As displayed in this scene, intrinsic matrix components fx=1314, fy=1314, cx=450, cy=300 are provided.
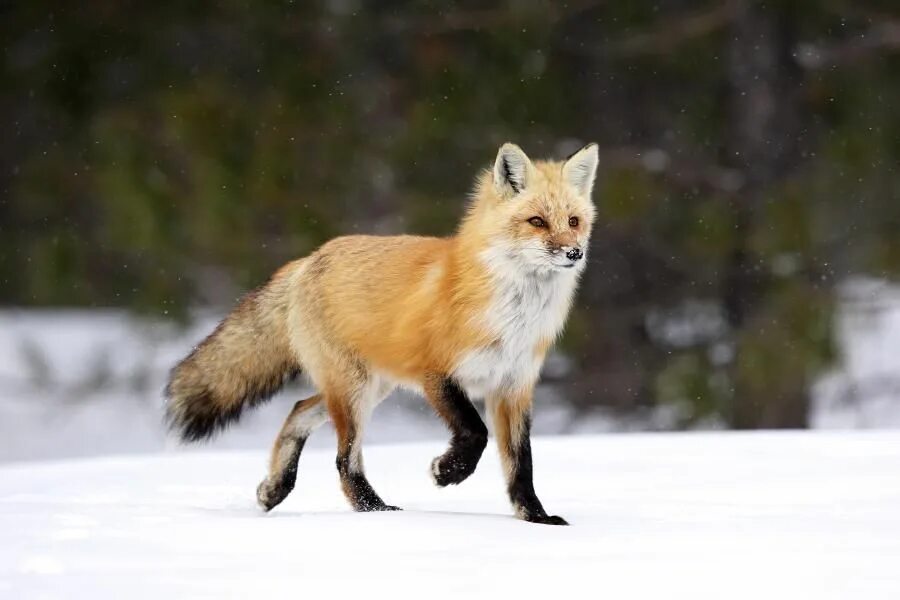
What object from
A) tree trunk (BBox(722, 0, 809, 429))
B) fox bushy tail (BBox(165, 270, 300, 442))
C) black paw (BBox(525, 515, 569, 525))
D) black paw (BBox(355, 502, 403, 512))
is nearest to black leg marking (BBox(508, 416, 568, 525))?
black paw (BBox(525, 515, 569, 525))

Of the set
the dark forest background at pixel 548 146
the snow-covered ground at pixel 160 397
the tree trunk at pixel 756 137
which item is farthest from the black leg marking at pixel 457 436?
the tree trunk at pixel 756 137

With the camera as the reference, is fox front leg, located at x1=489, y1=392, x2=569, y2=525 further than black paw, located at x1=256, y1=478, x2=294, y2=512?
No

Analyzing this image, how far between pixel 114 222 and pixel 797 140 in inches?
198

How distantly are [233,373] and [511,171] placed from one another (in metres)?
1.50

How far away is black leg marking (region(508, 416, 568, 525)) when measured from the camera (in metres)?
4.45

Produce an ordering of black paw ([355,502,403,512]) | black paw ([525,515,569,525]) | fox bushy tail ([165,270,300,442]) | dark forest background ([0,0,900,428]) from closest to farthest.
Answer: black paw ([525,515,569,525]) < black paw ([355,502,403,512]) < fox bushy tail ([165,270,300,442]) < dark forest background ([0,0,900,428])

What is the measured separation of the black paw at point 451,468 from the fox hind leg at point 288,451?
89 centimetres

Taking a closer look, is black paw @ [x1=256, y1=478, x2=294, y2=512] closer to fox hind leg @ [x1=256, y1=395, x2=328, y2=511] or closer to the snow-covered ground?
fox hind leg @ [x1=256, y1=395, x2=328, y2=511]

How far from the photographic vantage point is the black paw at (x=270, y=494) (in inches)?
199

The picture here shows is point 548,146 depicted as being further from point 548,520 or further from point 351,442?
point 548,520

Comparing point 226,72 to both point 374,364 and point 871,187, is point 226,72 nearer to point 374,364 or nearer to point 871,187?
point 871,187

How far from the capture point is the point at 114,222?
919 cm

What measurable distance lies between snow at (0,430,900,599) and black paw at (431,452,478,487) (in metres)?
0.14

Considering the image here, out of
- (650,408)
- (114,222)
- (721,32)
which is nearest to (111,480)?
(114,222)
